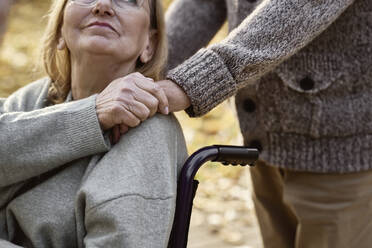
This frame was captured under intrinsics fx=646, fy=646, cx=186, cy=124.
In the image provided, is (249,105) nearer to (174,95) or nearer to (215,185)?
(174,95)

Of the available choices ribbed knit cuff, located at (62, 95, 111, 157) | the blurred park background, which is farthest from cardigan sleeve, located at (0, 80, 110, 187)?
the blurred park background

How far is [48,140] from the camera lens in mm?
1753

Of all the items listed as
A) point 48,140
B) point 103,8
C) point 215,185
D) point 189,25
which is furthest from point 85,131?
point 215,185

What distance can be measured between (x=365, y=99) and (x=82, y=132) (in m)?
0.96

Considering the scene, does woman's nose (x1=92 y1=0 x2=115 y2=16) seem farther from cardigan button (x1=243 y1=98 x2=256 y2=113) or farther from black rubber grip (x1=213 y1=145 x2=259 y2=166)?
cardigan button (x1=243 y1=98 x2=256 y2=113)

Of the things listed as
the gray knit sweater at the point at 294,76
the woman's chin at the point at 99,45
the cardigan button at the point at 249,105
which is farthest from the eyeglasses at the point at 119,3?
the cardigan button at the point at 249,105

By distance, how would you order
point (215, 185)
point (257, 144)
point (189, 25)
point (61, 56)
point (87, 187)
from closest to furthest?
point (87, 187)
point (61, 56)
point (257, 144)
point (189, 25)
point (215, 185)

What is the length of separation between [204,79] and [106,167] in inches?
15.2

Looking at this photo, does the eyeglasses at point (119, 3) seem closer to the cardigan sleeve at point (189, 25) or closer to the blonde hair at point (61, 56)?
the blonde hair at point (61, 56)

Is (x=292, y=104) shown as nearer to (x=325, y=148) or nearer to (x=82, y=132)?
(x=325, y=148)

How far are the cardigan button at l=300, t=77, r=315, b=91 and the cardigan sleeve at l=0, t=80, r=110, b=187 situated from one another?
75cm

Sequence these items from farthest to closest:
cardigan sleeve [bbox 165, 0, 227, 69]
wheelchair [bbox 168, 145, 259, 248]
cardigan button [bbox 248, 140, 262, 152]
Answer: cardigan sleeve [bbox 165, 0, 227, 69] → cardigan button [bbox 248, 140, 262, 152] → wheelchair [bbox 168, 145, 259, 248]

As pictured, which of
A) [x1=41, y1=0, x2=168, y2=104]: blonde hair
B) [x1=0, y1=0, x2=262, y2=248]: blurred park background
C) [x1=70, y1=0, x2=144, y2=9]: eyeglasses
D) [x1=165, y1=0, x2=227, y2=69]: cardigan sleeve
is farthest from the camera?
[x1=0, y1=0, x2=262, y2=248]: blurred park background

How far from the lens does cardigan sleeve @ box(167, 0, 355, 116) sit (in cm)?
185
